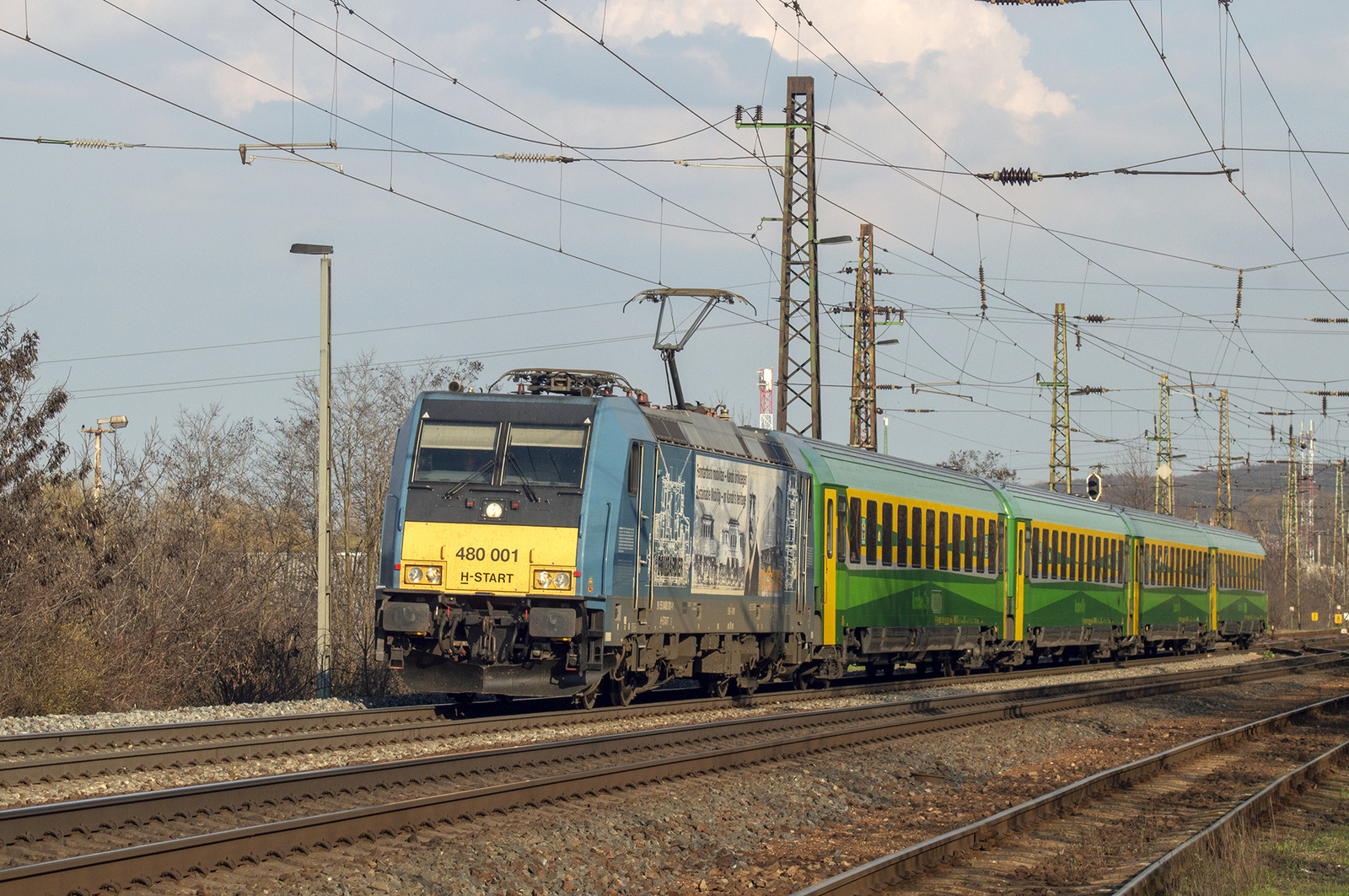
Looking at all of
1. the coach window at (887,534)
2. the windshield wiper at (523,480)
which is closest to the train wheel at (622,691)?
the windshield wiper at (523,480)

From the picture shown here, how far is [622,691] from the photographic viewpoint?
17.2 metres

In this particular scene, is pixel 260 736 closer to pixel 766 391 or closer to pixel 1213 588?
pixel 766 391

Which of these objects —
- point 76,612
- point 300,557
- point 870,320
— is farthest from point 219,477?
point 870,320

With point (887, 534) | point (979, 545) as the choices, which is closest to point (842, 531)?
point (887, 534)

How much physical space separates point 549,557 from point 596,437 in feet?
4.83

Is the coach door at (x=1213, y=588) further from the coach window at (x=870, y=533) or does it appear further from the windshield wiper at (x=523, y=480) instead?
the windshield wiper at (x=523, y=480)

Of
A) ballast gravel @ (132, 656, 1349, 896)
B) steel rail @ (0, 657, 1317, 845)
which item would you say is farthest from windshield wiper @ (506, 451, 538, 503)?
ballast gravel @ (132, 656, 1349, 896)

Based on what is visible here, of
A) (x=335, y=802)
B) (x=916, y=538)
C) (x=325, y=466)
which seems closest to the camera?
(x=335, y=802)

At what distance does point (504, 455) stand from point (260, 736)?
4.01m

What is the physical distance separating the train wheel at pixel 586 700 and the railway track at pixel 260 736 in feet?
0.77

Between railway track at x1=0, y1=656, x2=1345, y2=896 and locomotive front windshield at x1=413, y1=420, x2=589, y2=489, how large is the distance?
3.22 meters

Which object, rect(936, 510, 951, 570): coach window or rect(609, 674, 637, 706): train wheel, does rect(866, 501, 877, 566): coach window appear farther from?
rect(609, 674, 637, 706): train wheel

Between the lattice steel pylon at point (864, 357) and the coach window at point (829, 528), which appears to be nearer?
the coach window at point (829, 528)

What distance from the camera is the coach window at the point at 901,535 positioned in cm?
2312
